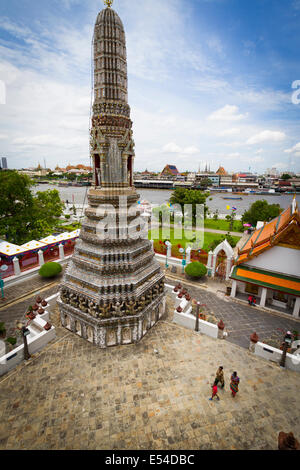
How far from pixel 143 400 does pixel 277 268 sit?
12.0 m

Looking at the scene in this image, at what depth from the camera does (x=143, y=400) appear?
8938mm

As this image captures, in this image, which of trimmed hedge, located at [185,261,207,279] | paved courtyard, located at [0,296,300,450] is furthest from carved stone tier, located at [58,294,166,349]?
trimmed hedge, located at [185,261,207,279]

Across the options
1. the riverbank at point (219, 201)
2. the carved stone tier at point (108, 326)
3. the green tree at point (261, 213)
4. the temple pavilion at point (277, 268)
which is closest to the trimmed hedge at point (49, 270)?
the carved stone tier at point (108, 326)

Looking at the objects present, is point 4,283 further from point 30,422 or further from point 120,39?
point 120,39

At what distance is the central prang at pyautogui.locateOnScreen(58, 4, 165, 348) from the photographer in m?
11.3

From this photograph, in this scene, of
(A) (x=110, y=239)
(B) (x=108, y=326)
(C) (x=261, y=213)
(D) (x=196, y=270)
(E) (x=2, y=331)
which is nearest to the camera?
(B) (x=108, y=326)

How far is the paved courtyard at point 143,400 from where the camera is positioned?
7.68 m

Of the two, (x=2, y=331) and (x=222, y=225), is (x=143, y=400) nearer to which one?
(x=2, y=331)

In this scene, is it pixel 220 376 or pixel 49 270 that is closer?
pixel 220 376

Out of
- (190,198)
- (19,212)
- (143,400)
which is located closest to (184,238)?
(190,198)

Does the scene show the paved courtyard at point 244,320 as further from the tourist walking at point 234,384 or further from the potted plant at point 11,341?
the potted plant at point 11,341

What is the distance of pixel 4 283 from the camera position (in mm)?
17719

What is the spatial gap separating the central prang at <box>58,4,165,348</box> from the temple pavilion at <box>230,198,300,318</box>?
25.3 ft
